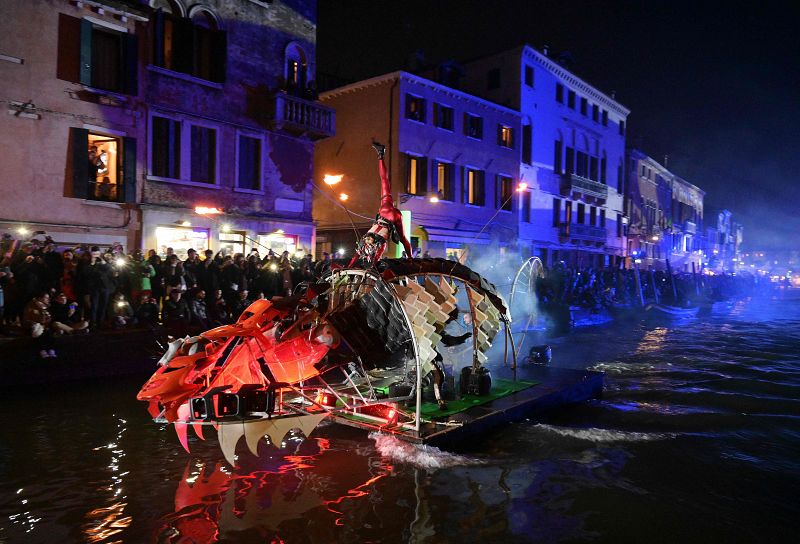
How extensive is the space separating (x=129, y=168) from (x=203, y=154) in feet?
10.4

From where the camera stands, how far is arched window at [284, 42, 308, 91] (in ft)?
81.3

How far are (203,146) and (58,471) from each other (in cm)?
1615

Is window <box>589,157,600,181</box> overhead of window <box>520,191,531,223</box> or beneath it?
overhead

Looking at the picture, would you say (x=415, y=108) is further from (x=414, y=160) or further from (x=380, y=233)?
(x=380, y=233)

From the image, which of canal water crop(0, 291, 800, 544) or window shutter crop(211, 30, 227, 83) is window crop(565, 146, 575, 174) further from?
canal water crop(0, 291, 800, 544)

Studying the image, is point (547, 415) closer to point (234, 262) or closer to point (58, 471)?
point (58, 471)

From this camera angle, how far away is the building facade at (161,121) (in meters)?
17.6

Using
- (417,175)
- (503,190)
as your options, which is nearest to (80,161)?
(417,175)

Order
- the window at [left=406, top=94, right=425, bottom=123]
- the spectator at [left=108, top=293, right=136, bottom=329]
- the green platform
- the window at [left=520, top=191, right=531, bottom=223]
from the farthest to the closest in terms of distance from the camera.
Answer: the window at [left=520, top=191, right=531, bottom=223] → the window at [left=406, top=94, right=425, bottom=123] → the spectator at [left=108, top=293, right=136, bottom=329] → the green platform

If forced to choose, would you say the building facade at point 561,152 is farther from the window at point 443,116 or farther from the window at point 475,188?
the window at point 443,116

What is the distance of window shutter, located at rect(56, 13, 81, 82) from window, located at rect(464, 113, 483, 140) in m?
20.8

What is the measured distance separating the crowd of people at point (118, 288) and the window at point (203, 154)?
5411 mm

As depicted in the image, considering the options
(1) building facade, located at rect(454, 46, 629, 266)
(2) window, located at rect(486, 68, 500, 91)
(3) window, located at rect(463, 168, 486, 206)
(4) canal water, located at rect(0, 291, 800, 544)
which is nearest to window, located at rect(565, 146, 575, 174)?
(1) building facade, located at rect(454, 46, 629, 266)

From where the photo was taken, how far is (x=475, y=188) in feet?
114
